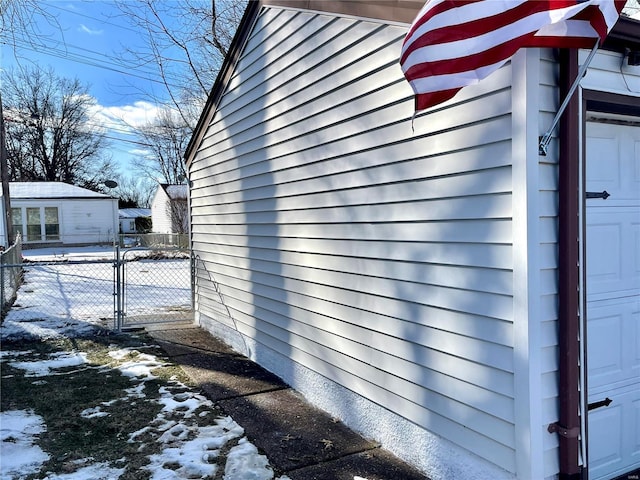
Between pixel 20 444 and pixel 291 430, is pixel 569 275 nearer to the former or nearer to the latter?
pixel 291 430

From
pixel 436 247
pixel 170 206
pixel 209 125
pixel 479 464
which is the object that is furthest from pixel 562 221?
pixel 170 206

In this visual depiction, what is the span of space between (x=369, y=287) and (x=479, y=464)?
1.34 meters

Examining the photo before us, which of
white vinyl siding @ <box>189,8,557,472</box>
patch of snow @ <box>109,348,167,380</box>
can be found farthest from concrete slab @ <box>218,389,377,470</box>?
patch of snow @ <box>109,348,167,380</box>

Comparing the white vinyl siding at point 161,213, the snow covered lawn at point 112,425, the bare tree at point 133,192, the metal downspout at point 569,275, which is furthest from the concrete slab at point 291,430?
the bare tree at point 133,192

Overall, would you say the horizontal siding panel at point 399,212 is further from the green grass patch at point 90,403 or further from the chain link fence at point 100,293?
the chain link fence at point 100,293

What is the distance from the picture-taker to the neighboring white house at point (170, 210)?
91.0 ft

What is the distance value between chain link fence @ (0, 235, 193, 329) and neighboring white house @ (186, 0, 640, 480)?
12.9 feet

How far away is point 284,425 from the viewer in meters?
3.77

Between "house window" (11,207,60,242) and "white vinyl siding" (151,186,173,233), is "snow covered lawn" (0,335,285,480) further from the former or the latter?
"white vinyl siding" (151,186,173,233)

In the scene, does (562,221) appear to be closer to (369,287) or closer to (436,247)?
(436,247)

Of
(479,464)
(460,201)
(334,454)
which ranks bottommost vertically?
(334,454)

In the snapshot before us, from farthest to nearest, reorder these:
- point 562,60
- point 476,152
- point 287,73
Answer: point 287,73 < point 476,152 < point 562,60

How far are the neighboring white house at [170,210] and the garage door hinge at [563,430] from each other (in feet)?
77.7

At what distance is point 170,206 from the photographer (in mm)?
29469
